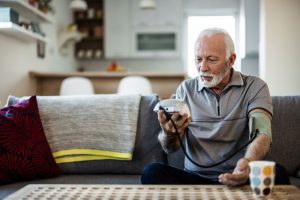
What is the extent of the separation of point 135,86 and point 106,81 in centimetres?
69

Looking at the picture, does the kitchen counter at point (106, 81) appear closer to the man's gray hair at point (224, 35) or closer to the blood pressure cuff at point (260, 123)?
the man's gray hair at point (224, 35)

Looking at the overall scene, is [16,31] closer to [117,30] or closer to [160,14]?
[117,30]

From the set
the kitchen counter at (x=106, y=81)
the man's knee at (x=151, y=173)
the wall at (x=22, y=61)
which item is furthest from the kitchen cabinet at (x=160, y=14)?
the man's knee at (x=151, y=173)

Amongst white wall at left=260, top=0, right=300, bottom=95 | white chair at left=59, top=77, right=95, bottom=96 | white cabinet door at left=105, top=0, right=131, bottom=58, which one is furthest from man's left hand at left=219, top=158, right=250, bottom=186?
white cabinet door at left=105, top=0, right=131, bottom=58

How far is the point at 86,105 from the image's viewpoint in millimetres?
2203

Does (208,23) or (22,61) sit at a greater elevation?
(208,23)

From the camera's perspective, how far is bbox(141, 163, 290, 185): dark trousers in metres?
1.53

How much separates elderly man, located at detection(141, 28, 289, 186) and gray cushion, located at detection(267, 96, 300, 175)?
1.21ft

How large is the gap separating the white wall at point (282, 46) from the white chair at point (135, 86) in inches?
52.7

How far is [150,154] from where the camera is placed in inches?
82.8

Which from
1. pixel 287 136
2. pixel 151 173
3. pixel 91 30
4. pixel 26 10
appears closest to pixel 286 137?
pixel 287 136

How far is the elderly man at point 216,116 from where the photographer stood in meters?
1.62

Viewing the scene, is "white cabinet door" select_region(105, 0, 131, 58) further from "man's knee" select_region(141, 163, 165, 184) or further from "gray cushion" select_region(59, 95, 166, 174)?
"man's knee" select_region(141, 163, 165, 184)

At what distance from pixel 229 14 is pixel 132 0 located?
1.74m
